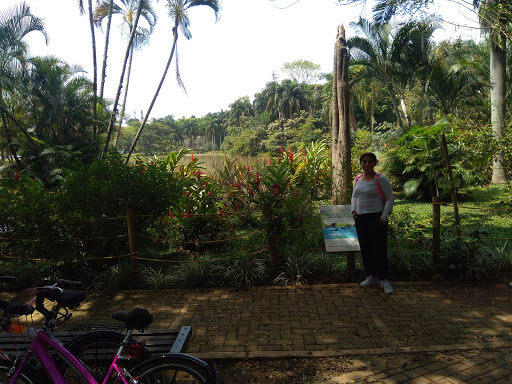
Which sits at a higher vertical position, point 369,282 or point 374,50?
point 374,50

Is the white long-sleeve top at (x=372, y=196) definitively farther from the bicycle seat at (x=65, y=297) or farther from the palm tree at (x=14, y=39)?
the palm tree at (x=14, y=39)

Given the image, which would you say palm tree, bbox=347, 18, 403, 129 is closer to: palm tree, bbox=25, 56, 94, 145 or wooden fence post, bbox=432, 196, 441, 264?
palm tree, bbox=25, 56, 94, 145

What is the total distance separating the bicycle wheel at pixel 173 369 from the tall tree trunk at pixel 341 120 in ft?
18.6

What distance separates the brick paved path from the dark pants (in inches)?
10.5

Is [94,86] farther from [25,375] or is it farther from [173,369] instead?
[173,369]

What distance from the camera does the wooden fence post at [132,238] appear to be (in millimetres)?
4973

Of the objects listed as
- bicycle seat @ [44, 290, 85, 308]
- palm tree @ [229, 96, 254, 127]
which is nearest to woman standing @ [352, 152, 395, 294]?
bicycle seat @ [44, 290, 85, 308]

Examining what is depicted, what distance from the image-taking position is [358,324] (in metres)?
3.71

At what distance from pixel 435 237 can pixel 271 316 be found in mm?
2480

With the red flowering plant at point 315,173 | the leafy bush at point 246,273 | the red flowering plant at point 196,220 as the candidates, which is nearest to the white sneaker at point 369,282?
the leafy bush at point 246,273

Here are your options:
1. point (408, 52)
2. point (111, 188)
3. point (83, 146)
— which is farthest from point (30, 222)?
point (408, 52)

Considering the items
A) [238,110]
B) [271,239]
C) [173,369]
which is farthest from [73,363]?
[238,110]

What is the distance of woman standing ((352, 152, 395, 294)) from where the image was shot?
14.3 feet

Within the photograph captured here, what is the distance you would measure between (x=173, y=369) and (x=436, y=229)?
410 centimetres
